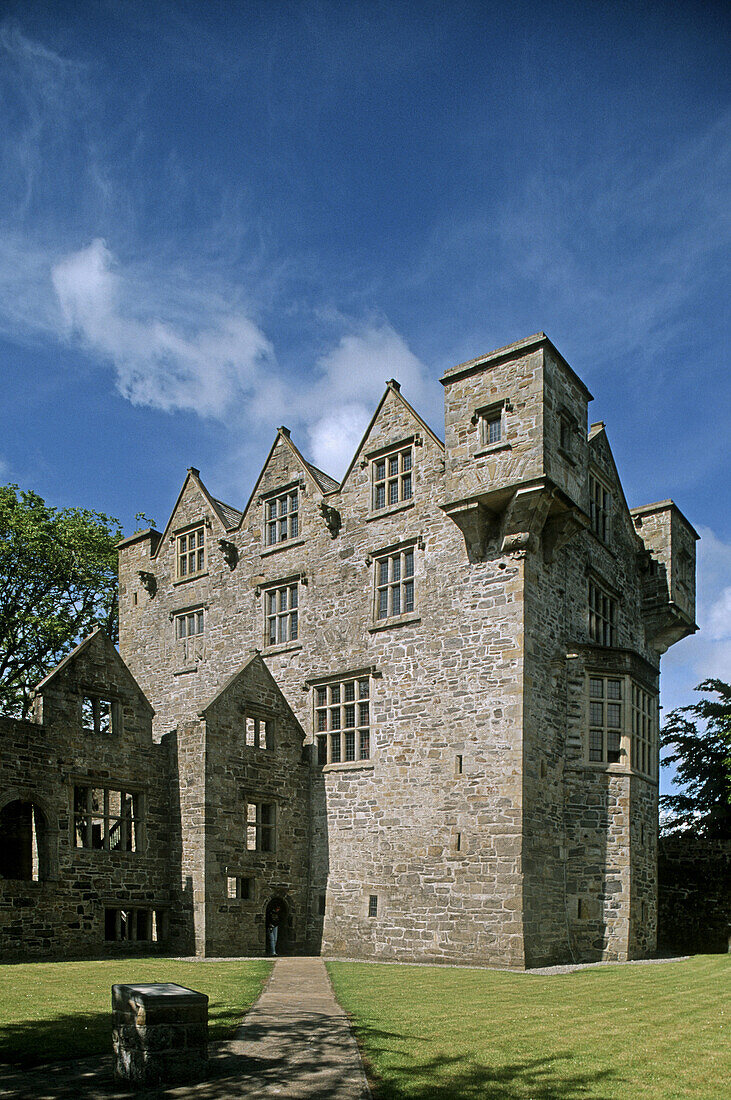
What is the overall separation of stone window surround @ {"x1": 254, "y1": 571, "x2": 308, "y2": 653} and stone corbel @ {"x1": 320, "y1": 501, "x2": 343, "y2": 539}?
1.85 metres

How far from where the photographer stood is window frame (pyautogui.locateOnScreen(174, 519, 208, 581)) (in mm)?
35438

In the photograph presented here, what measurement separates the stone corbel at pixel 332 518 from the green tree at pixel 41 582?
14014 mm

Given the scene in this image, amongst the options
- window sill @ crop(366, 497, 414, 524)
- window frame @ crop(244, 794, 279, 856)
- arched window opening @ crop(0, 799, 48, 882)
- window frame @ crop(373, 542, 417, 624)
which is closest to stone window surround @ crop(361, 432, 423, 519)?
window sill @ crop(366, 497, 414, 524)

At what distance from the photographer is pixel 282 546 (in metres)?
32.4

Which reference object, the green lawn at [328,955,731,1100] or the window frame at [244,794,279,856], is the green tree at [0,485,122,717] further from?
the green lawn at [328,955,731,1100]

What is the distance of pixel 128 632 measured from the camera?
37.7 metres

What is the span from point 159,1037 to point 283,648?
72.3 feet

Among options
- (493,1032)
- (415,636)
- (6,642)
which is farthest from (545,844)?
(6,642)

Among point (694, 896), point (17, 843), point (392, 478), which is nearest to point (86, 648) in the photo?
point (17, 843)

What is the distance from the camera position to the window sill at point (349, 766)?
27703 mm

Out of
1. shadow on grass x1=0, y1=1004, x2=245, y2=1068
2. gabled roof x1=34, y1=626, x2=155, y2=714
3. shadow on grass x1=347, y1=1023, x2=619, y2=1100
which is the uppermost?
gabled roof x1=34, y1=626, x2=155, y2=714

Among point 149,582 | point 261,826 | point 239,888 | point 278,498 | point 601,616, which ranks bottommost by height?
point 239,888

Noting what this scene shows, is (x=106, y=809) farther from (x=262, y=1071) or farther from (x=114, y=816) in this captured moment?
(x=262, y=1071)

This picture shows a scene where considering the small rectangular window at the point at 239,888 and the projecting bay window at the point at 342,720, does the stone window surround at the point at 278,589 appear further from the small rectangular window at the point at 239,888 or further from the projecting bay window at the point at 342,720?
the small rectangular window at the point at 239,888
